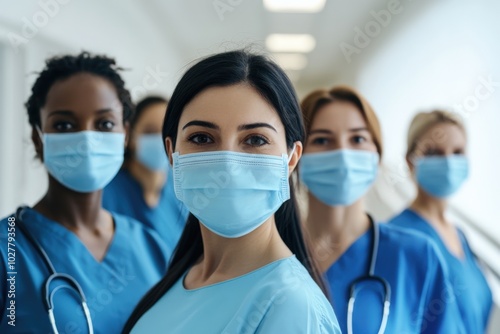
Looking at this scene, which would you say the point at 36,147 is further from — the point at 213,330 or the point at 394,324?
the point at 394,324

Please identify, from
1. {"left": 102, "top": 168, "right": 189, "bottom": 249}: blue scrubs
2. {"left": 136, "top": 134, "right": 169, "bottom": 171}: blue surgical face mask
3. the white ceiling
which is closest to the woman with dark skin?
{"left": 102, "top": 168, "right": 189, "bottom": 249}: blue scrubs

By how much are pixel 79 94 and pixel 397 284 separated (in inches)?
40.5

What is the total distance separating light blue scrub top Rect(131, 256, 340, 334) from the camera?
2.80 ft

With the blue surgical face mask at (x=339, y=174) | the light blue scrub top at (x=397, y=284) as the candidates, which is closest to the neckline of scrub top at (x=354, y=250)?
the light blue scrub top at (x=397, y=284)

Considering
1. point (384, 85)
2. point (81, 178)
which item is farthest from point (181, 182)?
point (384, 85)

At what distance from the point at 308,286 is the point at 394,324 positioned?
59 centimetres

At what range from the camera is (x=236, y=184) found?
3.28ft

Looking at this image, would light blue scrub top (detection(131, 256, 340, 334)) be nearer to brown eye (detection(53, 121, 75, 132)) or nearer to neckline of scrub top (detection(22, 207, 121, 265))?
neckline of scrub top (detection(22, 207, 121, 265))

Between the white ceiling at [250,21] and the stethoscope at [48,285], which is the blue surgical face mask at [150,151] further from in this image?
the white ceiling at [250,21]

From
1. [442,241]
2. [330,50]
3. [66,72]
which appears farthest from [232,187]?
[330,50]

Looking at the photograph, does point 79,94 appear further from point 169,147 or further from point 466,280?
point 466,280

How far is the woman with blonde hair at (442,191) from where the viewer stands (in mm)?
2066

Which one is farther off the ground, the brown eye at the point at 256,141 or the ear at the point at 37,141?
the ear at the point at 37,141

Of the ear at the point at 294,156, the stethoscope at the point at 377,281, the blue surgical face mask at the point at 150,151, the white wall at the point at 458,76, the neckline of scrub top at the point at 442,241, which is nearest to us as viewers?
the ear at the point at 294,156
